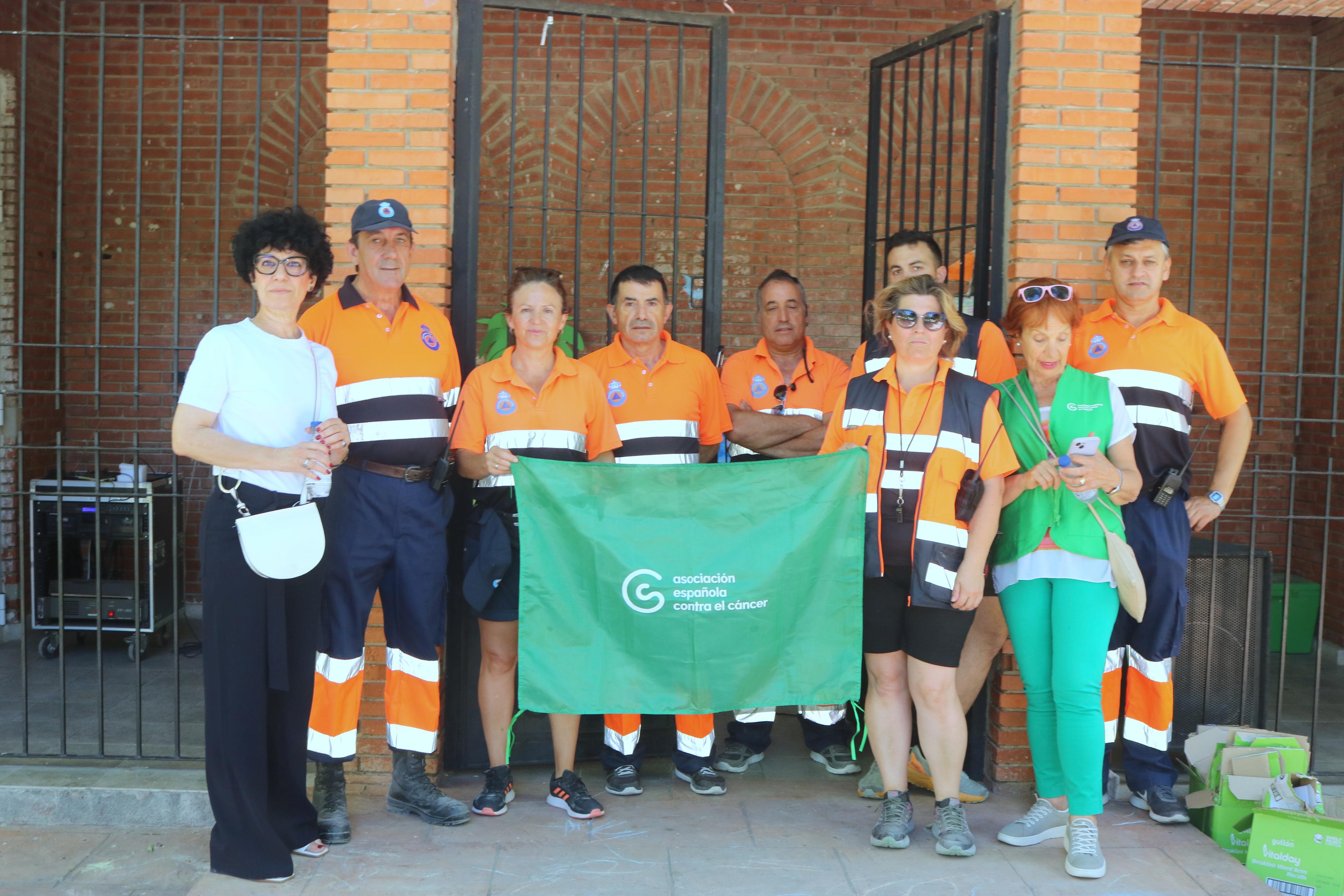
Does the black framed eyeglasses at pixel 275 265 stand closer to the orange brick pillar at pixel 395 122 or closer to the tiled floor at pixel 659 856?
the orange brick pillar at pixel 395 122

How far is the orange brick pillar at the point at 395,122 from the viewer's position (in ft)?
13.1

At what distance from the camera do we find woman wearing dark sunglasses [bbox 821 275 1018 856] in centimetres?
331

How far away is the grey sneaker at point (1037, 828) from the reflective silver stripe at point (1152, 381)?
1494 mm

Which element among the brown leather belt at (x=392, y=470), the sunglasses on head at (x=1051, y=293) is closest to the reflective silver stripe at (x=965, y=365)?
the sunglasses on head at (x=1051, y=293)

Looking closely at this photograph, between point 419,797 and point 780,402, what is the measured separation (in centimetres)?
202

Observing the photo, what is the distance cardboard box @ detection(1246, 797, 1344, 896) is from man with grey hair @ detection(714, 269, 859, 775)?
4.72 ft

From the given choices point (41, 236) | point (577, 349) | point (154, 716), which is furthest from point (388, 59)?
point (41, 236)

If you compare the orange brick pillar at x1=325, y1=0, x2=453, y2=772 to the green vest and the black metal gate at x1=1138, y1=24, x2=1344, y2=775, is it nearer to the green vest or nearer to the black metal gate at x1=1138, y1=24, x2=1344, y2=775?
the green vest

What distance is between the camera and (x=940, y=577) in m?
3.30

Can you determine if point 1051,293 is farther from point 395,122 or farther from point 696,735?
point 395,122

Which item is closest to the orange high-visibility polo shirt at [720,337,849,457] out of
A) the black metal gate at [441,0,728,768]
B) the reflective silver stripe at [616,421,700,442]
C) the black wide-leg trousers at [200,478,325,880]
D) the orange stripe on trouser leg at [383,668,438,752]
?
the reflective silver stripe at [616,421,700,442]

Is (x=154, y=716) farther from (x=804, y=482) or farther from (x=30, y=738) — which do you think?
(x=804, y=482)

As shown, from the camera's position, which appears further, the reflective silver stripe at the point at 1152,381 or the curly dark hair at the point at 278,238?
the reflective silver stripe at the point at 1152,381

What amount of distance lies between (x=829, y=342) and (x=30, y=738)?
5176 mm
